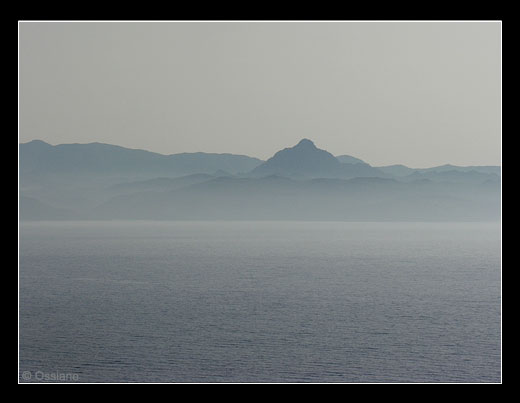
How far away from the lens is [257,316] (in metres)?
46.2

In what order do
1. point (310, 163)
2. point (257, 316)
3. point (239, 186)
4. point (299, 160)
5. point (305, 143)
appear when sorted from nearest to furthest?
point (257, 316), point (305, 143), point (299, 160), point (310, 163), point (239, 186)

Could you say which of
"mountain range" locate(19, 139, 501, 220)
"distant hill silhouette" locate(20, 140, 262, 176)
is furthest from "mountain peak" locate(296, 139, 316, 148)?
"distant hill silhouette" locate(20, 140, 262, 176)

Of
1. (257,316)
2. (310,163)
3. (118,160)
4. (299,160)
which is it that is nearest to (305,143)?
(299,160)

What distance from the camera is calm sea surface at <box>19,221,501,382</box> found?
115 ft

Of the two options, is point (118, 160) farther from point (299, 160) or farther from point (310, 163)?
point (310, 163)

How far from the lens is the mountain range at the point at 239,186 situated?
9494cm

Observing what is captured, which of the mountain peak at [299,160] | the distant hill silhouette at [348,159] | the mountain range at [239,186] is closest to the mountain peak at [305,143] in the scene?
the mountain peak at [299,160]

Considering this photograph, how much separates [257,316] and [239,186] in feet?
250

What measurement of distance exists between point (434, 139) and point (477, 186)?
2768 cm

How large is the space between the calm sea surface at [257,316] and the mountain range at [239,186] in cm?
1304

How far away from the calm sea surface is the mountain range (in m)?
13.0

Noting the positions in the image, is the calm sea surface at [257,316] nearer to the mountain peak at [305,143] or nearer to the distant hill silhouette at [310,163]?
the distant hill silhouette at [310,163]
